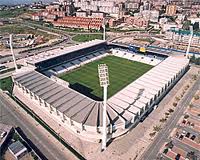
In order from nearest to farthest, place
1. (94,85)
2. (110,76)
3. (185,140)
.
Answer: (185,140)
(94,85)
(110,76)

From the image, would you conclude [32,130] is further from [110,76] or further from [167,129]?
[110,76]

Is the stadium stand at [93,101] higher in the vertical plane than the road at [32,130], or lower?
higher

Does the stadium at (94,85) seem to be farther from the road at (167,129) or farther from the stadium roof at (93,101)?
the road at (167,129)

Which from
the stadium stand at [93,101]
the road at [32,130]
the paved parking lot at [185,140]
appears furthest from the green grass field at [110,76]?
the paved parking lot at [185,140]

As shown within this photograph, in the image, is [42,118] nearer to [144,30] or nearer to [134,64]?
[134,64]

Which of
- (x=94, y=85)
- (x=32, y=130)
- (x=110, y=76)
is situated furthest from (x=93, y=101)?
(x=110, y=76)
